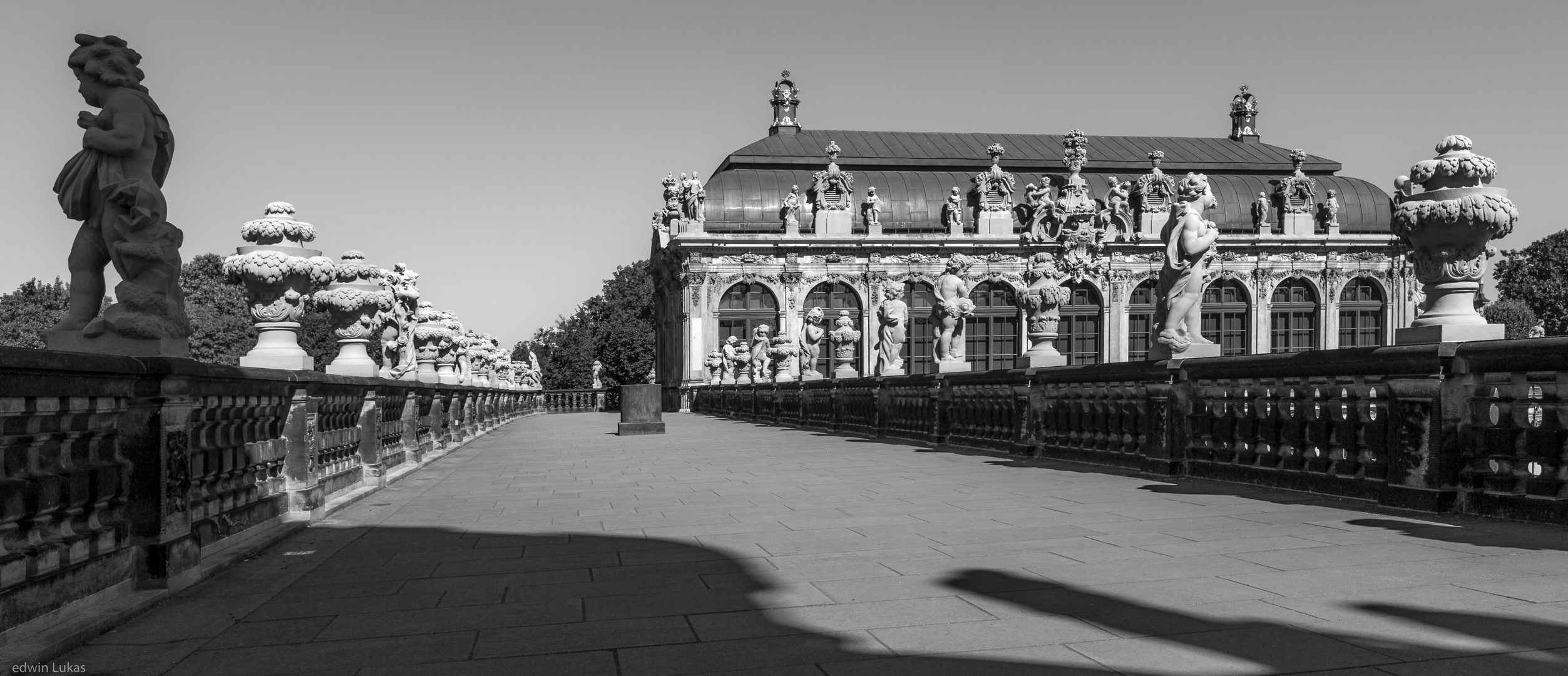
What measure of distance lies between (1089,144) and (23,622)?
70.4 m

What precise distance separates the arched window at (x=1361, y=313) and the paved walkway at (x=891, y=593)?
212ft

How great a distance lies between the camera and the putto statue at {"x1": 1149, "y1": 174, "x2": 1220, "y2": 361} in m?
11.5

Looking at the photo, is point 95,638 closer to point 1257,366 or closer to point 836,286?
point 1257,366

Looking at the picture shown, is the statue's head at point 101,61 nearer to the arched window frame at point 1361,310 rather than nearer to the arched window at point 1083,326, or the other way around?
the arched window at point 1083,326

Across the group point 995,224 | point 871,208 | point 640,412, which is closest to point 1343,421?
point 640,412

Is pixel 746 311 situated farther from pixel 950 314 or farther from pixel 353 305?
pixel 353 305

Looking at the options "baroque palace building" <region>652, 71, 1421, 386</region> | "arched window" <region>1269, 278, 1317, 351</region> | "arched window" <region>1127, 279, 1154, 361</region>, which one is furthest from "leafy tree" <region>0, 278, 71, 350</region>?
"arched window" <region>1269, 278, 1317, 351</region>

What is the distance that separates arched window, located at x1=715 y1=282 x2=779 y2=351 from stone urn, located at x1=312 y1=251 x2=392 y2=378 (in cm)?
4534

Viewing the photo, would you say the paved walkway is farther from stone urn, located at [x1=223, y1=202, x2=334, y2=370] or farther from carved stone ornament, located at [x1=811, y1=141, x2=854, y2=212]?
carved stone ornament, located at [x1=811, y1=141, x2=854, y2=212]

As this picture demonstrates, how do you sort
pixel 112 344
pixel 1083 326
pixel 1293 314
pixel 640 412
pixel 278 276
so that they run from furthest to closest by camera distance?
pixel 1293 314 < pixel 1083 326 < pixel 640 412 < pixel 278 276 < pixel 112 344

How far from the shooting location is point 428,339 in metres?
22.9

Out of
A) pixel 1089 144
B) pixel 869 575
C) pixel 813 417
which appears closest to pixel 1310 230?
pixel 1089 144

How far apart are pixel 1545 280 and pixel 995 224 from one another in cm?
3973

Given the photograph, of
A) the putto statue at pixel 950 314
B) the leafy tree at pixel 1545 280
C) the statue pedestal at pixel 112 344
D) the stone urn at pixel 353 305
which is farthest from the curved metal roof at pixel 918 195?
the statue pedestal at pixel 112 344
